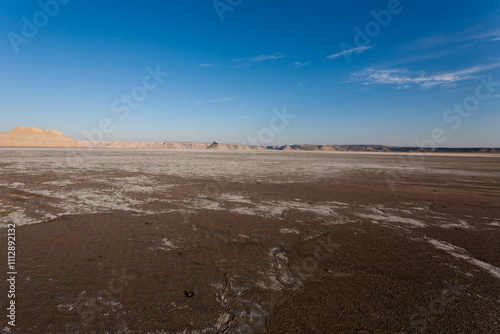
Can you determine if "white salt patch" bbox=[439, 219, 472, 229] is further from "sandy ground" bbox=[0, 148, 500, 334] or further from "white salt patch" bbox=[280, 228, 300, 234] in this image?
"white salt patch" bbox=[280, 228, 300, 234]

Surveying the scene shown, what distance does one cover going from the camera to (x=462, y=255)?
420 cm

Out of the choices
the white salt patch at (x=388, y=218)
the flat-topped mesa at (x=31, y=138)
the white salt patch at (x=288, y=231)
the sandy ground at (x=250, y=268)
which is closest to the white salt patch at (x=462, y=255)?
the sandy ground at (x=250, y=268)

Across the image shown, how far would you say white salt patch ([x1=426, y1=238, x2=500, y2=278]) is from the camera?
373cm

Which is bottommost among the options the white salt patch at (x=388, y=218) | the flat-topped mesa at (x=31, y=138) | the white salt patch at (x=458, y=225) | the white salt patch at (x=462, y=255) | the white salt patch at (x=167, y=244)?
the white salt patch at (x=458, y=225)

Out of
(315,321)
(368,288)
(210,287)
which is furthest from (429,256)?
(210,287)

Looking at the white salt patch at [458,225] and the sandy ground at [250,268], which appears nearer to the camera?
the sandy ground at [250,268]

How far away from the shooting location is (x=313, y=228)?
5570mm

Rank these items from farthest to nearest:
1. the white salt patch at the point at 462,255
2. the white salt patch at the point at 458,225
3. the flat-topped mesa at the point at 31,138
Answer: the flat-topped mesa at the point at 31,138 < the white salt patch at the point at 458,225 < the white salt patch at the point at 462,255

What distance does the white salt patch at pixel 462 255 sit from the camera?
147 inches

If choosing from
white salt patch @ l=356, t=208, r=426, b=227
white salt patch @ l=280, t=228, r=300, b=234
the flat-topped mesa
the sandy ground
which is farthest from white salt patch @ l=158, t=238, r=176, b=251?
the flat-topped mesa

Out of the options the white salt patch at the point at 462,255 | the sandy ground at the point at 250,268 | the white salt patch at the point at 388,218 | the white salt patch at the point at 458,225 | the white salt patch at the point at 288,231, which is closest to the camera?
the sandy ground at the point at 250,268

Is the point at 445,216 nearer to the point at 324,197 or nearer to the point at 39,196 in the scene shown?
the point at 324,197

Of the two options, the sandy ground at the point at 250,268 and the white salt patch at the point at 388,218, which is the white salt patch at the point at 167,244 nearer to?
the sandy ground at the point at 250,268

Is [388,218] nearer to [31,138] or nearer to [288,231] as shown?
[288,231]
